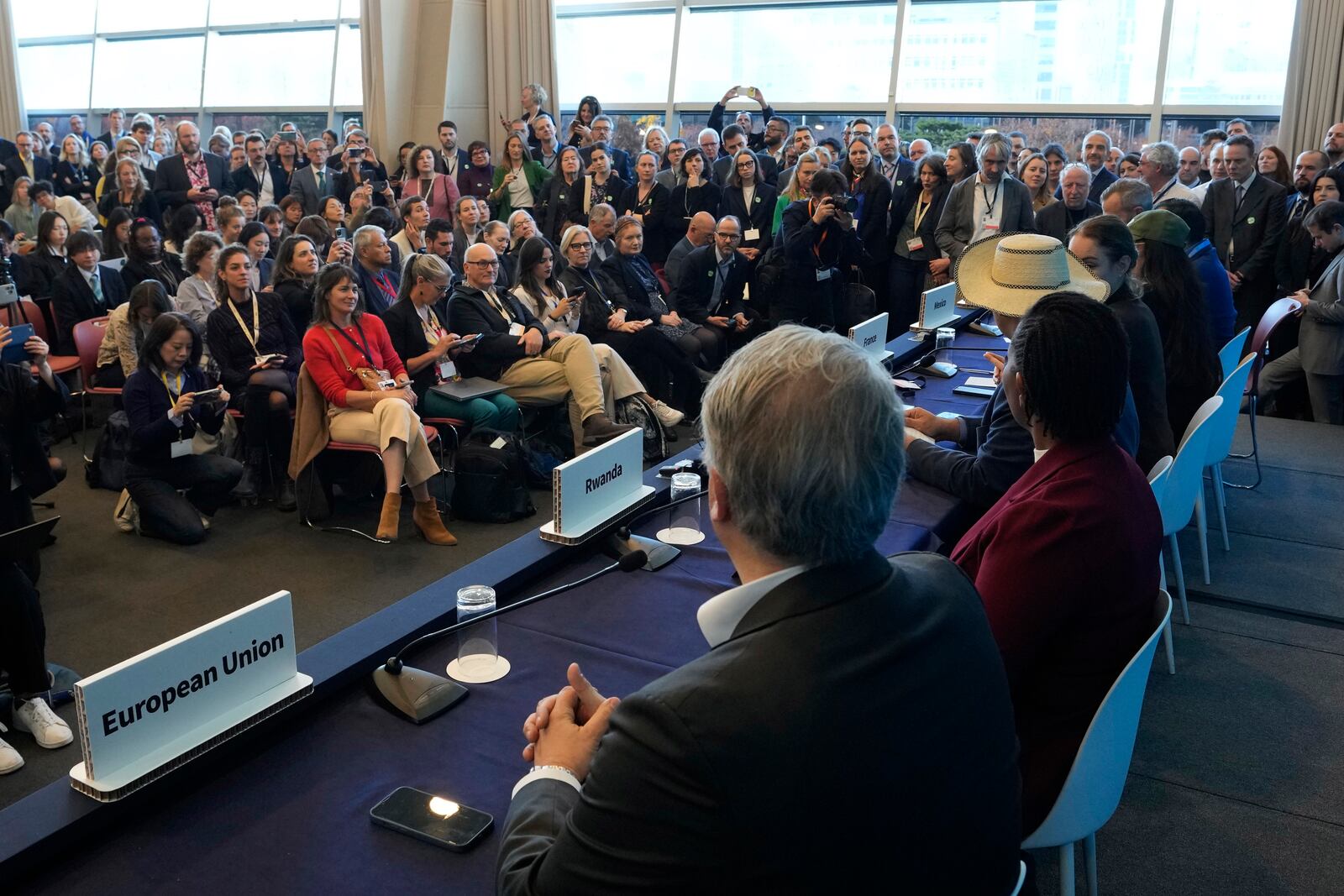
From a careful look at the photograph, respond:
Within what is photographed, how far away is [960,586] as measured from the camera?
1.19m

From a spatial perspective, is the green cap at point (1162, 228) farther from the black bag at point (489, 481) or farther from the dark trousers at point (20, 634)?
the dark trousers at point (20, 634)

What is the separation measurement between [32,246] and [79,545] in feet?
13.5

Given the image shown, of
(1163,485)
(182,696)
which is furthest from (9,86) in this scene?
(1163,485)

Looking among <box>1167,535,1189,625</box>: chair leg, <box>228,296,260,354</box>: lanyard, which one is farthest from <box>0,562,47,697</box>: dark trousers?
<box>1167,535,1189,625</box>: chair leg

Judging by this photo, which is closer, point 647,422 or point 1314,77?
point 647,422

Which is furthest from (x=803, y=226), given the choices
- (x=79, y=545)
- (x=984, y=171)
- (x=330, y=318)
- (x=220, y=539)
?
(x=79, y=545)

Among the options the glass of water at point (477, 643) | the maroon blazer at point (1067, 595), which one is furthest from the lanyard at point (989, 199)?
the glass of water at point (477, 643)

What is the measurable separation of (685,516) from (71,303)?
472cm

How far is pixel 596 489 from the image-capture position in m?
2.51

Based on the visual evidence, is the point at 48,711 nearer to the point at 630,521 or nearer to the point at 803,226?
the point at 630,521

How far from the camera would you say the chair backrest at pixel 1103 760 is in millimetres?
1662

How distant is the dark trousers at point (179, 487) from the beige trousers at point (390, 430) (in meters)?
0.53

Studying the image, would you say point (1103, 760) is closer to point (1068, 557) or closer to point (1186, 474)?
point (1068, 557)

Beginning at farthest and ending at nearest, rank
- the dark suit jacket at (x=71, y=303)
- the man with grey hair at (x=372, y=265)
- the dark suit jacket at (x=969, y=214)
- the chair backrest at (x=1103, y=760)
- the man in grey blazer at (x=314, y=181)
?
1. the man in grey blazer at (x=314, y=181)
2. the dark suit jacket at (x=969, y=214)
3. the dark suit jacket at (x=71, y=303)
4. the man with grey hair at (x=372, y=265)
5. the chair backrest at (x=1103, y=760)
